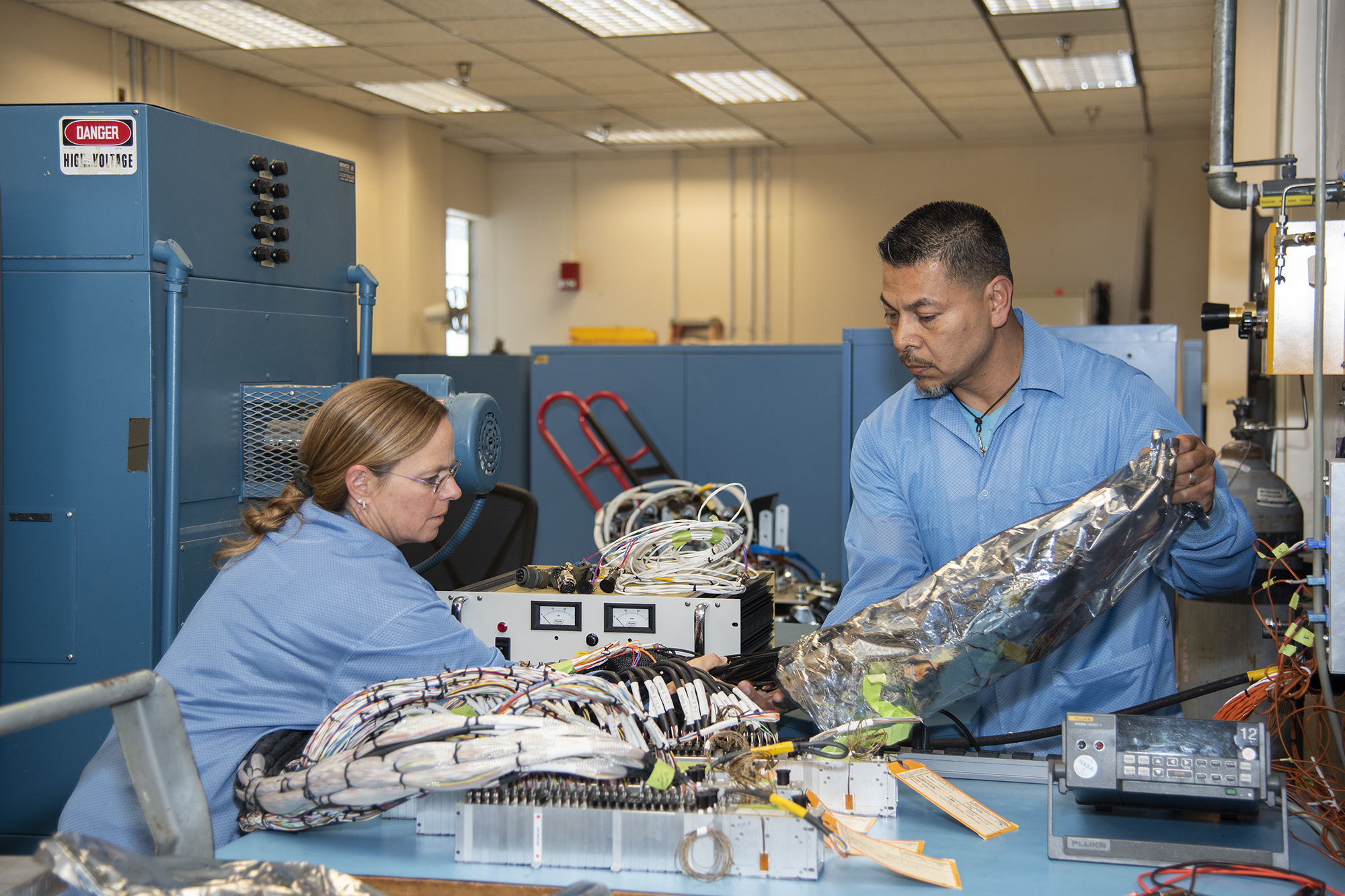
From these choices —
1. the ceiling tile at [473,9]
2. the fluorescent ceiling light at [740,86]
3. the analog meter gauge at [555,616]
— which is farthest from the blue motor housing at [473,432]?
the fluorescent ceiling light at [740,86]

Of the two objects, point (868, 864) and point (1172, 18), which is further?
point (1172, 18)

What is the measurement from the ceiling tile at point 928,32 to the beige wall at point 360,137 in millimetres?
2687

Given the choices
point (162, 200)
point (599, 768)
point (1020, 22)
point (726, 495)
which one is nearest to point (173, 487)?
point (162, 200)

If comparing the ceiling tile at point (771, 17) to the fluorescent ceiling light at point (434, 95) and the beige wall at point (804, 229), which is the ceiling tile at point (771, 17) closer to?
the fluorescent ceiling light at point (434, 95)

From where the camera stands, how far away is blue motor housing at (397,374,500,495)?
2031 mm

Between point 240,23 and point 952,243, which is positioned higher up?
point 240,23

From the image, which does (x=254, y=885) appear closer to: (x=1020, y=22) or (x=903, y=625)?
(x=903, y=625)

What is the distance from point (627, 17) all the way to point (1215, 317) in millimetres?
3724

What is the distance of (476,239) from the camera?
8609 mm

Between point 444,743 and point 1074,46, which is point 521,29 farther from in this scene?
point 444,743

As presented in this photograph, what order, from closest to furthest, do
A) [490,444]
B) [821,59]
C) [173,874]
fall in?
[173,874] → [490,444] → [821,59]

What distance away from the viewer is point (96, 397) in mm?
2021

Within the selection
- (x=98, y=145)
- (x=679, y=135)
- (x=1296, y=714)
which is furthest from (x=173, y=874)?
(x=679, y=135)

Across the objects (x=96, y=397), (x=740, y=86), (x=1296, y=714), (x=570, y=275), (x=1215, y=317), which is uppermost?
(x=740, y=86)
